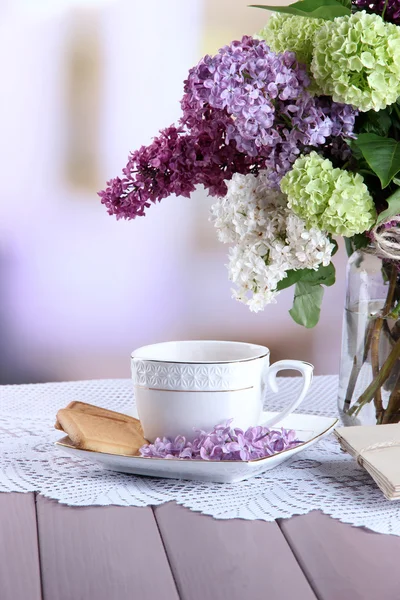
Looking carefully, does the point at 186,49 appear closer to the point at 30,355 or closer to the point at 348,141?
the point at 30,355

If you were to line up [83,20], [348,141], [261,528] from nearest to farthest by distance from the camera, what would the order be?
[261,528] < [348,141] < [83,20]

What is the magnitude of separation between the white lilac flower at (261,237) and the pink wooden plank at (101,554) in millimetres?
232

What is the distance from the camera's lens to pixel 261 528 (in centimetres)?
53

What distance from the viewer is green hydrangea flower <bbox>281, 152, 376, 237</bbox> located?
0.62m

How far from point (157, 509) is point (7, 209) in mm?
1725

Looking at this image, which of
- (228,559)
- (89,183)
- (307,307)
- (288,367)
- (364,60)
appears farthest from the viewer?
(89,183)

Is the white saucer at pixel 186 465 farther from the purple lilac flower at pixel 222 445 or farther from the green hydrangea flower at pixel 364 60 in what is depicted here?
the green hydrangea flower at pixel 364 60

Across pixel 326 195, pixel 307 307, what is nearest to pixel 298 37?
pixel 326 195

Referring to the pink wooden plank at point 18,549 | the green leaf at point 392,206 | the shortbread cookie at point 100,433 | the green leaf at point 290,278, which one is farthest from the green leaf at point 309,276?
the pink wooden plank at point 18,549

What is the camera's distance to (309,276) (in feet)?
2.51

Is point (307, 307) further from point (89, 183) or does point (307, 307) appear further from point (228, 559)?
point (89, 183)

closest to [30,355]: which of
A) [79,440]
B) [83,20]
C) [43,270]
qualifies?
[43,270]

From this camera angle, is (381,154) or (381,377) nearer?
(381,154)

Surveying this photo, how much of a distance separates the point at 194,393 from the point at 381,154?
0.83ft
